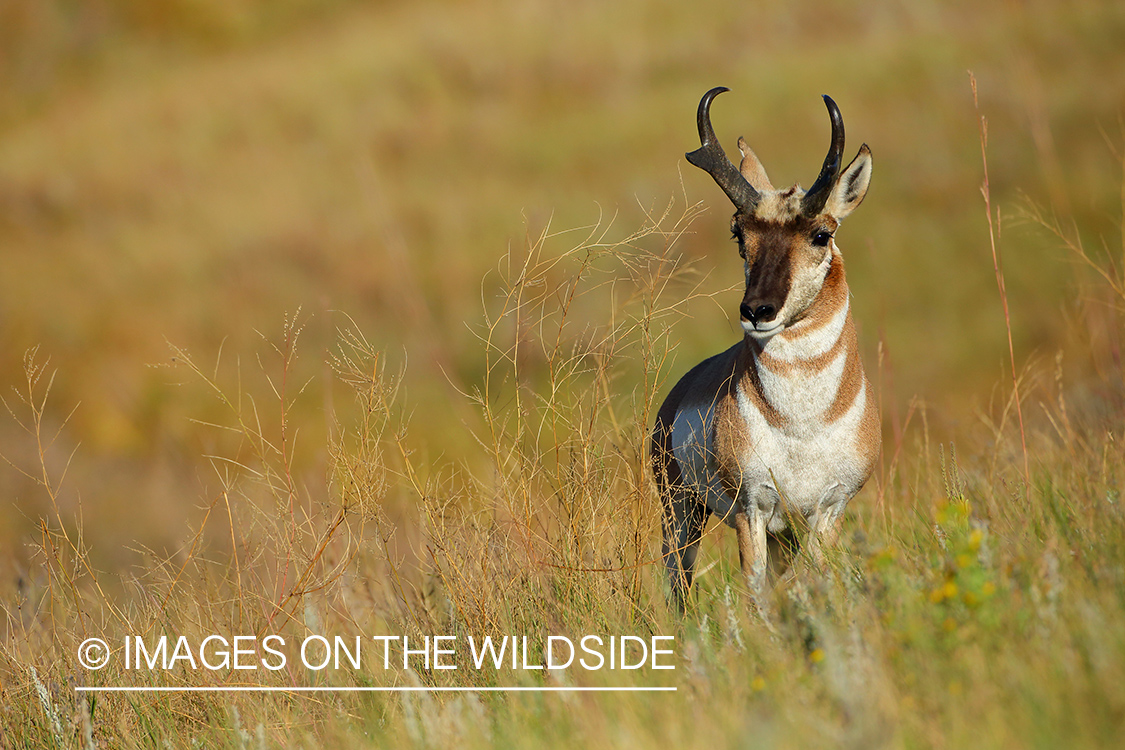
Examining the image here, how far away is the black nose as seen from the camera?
4457mm

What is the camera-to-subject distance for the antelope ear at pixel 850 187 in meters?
4.97

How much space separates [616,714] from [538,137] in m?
23.1

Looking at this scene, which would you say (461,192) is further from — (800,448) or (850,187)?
(800,448)

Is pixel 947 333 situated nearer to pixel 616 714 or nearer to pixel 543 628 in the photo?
pixel 543 628

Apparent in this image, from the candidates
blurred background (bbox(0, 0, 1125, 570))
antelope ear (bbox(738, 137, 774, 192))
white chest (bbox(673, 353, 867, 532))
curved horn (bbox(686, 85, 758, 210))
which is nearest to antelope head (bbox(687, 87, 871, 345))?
curved horn (bbox(686, 85, 758, 210))

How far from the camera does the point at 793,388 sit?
4.87 meters

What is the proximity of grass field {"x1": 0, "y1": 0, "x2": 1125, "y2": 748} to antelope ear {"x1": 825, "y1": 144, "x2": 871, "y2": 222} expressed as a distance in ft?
2.61

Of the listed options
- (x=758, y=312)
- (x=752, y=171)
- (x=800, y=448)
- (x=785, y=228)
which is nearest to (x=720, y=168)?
(x=785, y=228)

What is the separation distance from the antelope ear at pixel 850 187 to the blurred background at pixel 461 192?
4.93 meters

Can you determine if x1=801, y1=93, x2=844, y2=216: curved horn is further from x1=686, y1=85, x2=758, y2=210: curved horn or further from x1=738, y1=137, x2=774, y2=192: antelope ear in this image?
x1=738, y1=137, x2=774, y2=192: antelope ear

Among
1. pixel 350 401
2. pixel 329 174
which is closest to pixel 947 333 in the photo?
pixel 350 401

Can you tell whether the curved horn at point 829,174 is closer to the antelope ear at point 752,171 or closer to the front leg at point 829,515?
the antelope ear at point 752,171

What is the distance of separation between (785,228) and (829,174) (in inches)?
13.0

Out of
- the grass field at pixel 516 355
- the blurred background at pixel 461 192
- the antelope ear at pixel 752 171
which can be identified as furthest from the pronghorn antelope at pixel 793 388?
the blurred background at pixel 461 192
